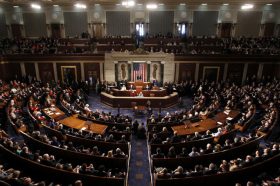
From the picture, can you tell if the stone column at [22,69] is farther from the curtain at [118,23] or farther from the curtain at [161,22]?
the curtain at [161,22]

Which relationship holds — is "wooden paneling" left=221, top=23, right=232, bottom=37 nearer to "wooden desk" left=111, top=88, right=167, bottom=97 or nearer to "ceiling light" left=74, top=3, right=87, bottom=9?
"wooden desk" left=111, top=88, right=167, bottom=97

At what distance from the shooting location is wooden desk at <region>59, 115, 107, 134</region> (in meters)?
12.2

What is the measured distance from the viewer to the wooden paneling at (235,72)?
23.1 meters

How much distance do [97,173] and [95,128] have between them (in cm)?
444

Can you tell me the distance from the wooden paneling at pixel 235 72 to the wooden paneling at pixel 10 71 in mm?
21145

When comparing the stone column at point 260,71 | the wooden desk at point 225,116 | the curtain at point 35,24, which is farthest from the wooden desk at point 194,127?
the curtain at point 35,24

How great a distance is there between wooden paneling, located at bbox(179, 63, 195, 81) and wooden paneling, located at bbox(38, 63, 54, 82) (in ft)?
42.8

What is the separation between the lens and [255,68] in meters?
23.2

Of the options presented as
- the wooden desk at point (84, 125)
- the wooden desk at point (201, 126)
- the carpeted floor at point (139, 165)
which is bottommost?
the carpeted floor at point (139, 165)

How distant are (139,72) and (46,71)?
9414mm

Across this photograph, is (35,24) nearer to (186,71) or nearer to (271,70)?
(186,71)

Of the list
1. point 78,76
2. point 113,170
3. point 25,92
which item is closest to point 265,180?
point 113,170

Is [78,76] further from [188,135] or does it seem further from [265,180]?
[265,180]

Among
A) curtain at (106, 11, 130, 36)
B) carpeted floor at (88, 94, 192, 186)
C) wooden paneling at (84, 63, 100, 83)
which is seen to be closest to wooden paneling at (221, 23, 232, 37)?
curtain at (106, 11, 130, 36)
